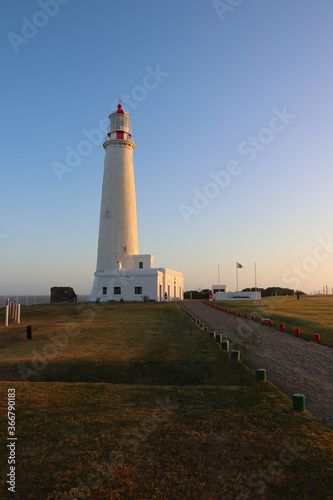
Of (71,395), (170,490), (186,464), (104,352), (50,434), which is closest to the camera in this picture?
(170,490)

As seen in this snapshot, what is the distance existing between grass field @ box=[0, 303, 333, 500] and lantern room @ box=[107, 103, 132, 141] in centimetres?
4156

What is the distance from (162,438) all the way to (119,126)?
4754cm

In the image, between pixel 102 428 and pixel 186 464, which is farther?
pixel 102 428

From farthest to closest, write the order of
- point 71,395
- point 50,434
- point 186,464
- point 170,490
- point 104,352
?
1. point 104,352
2. point 71,395
3. point 50,434
4. point 186,464
5. point 170,490

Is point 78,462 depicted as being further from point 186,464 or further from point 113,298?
point 113,298

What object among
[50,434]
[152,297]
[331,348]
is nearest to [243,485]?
[50,434]

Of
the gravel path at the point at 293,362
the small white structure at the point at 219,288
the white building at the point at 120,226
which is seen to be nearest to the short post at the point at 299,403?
the gravel path at the point at 293,362

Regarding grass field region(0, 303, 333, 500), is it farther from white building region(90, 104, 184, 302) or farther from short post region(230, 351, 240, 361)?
white building region(90, 104, 184, 302)

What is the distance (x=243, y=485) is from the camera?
4629 millimetres

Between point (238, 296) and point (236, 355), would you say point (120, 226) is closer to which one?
point (238, 296)

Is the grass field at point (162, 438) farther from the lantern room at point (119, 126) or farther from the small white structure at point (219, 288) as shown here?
the small white structure at point (219, 288)

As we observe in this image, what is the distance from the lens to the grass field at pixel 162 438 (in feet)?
15.2

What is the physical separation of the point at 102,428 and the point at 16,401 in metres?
2.65

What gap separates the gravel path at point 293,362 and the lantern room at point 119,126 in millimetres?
36420
